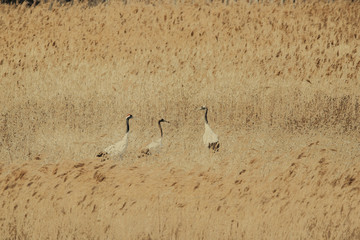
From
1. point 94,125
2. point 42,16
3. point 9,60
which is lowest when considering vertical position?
point 94,125

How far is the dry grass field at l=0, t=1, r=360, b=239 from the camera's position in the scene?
18.2 ft

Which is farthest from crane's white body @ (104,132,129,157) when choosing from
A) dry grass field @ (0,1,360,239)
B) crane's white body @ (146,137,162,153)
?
crane's white body @ (146,137,162,153)

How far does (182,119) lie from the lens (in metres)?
11.0

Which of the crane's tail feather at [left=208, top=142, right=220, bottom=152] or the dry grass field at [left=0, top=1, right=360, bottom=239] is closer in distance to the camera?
the dry grass field at [left=0, top=1, right=360, bottom=239]

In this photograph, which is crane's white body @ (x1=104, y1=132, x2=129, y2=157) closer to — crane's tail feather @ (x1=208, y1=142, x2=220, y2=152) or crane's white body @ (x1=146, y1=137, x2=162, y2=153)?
crane's white body @ (x1=146, y1=137, x2=162, y2=153)

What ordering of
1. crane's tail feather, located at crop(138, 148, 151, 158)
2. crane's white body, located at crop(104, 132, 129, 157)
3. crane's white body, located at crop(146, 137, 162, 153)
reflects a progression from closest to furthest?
crane's white body, located at crop(104, 132, 129, 157) → crane's tail feather, located at crop(138, 148, 151, 158) → crane's white body, located at crop(146, 137, 162, 153)

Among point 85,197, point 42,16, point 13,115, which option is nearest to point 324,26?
point 42,16

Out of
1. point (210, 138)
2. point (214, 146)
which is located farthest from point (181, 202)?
point (210, 138)

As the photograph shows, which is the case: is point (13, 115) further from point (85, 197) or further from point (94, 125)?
point (85, 197)

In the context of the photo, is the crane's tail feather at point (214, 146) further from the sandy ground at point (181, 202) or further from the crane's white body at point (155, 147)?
the sandy ground at point (181, 202)

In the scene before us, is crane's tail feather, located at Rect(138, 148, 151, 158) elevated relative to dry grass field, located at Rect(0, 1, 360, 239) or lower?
lower

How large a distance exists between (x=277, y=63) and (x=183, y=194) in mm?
8632

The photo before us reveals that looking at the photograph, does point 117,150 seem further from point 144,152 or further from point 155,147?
point 155,147

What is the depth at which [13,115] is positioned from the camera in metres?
10.8
